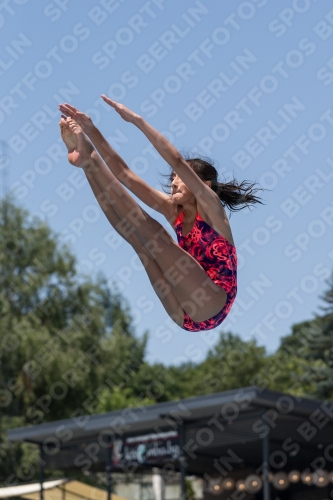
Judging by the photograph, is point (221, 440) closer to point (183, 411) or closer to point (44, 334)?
point (183, 411)

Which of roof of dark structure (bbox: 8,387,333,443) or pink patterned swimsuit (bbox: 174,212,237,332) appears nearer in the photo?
pink patterned swimsuit (bbox: 174,212,237,332)

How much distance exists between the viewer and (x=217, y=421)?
1425 cm

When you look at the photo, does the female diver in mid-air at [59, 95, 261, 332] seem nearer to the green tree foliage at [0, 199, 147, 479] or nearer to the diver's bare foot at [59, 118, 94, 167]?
the diver's bare foot at [59, 118, 94, 167]

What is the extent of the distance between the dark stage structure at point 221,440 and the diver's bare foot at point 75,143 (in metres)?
8.78

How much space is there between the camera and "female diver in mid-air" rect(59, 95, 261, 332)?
14.2ft

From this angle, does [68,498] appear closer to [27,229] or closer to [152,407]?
[152,407]

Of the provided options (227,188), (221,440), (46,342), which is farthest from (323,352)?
(227,188)

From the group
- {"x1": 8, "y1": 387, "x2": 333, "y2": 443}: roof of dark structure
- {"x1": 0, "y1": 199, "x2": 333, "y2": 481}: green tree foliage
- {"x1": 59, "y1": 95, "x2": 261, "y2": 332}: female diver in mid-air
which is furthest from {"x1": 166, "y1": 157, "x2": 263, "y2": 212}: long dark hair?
{"x1": 0, "y1": 199, "x2": 333, "y2": 481}: green tree foliage

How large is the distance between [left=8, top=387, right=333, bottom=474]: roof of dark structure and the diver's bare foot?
8.75 metres

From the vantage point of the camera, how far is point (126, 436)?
15734mm

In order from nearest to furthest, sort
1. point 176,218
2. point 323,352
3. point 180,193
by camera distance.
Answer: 1. point 180,193
2. point 176,218
3. point 323,352

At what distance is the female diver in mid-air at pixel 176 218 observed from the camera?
14.2ft

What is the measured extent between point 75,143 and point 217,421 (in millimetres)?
10724

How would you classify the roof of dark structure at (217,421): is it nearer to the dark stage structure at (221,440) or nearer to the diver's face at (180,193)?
the dark stage structure at (221,440)
